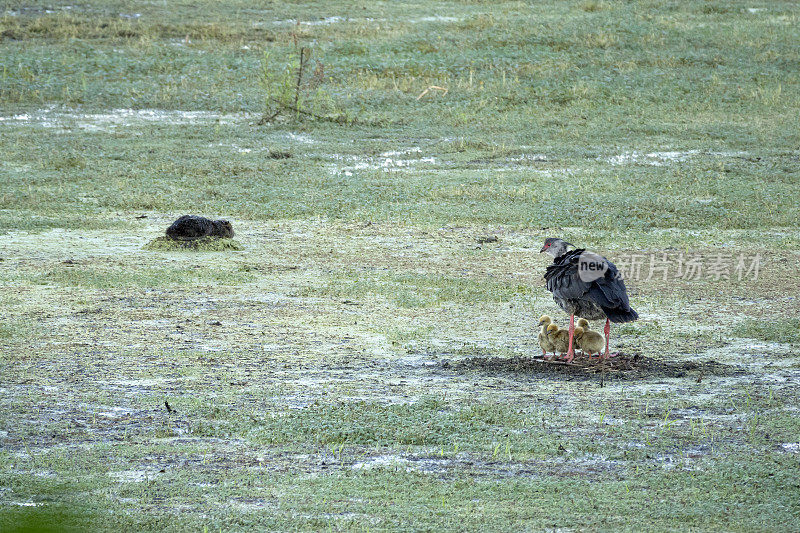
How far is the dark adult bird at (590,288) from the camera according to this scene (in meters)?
7.50

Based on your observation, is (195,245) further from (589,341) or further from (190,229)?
(589,341)

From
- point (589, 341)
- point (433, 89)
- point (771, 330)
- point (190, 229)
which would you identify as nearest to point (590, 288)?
point (589, 341)

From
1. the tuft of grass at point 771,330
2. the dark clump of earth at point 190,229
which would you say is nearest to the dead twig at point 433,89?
the dark clump of earth at point 190,229

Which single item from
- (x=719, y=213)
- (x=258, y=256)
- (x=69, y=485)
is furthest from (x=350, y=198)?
(x=69, y=485)

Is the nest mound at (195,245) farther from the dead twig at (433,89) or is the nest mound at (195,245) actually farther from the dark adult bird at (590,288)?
the dead twig at (433,89)

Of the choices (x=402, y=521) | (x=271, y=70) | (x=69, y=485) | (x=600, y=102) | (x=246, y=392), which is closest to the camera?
(x=402, y=521)

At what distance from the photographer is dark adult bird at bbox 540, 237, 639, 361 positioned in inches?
295

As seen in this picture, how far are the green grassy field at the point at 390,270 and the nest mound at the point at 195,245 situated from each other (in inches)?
4.8

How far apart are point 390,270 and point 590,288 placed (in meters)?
4.37

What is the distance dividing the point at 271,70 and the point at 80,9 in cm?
776

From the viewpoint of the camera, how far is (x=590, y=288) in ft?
24.7

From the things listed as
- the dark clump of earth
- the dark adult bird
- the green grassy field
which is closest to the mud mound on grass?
the green grassy field

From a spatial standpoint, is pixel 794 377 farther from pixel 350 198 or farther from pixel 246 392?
pixel 350 198

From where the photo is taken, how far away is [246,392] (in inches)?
281
